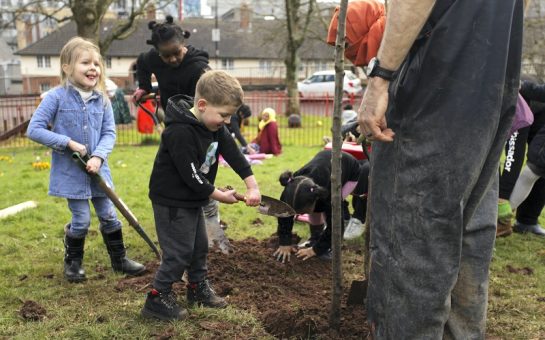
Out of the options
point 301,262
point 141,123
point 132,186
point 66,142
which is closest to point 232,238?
→ point 301,262

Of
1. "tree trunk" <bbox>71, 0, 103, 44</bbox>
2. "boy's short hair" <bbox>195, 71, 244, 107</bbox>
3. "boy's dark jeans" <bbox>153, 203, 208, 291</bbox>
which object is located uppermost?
"tree trunk" <bbox>71, 0, 103, 44</bbox>

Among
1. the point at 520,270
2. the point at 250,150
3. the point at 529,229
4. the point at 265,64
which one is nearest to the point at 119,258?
the point at 520,270

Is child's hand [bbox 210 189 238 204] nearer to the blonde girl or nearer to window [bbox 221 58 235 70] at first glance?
the blonde girl

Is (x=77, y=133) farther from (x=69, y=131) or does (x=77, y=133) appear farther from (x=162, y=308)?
(x=162, y=308)

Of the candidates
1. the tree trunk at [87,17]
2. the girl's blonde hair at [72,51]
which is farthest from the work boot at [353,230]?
the tree trunk at [87,17]

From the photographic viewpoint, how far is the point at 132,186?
8.00 metres

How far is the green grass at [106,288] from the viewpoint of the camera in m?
3.25

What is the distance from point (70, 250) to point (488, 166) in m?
3.09

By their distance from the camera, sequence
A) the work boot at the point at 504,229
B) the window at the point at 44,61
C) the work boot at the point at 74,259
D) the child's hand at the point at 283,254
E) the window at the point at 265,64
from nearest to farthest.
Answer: the work boot at the point at 74,259 → the child's hand at the point at 283,254 → the work boot at the point at 504,229 → the window at the point at 44,61 → the window at the point at 265,64

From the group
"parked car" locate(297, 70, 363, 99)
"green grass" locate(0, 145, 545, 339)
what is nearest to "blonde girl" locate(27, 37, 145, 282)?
"green grass" locate(0, 145, 545, 339)

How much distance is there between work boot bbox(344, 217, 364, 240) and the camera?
5.20m

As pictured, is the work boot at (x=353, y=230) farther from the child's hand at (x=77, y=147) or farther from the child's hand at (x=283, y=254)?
the child's hand at (x=77, y=147)

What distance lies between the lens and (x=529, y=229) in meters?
5.60

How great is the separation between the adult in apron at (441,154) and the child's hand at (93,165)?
2.16m
